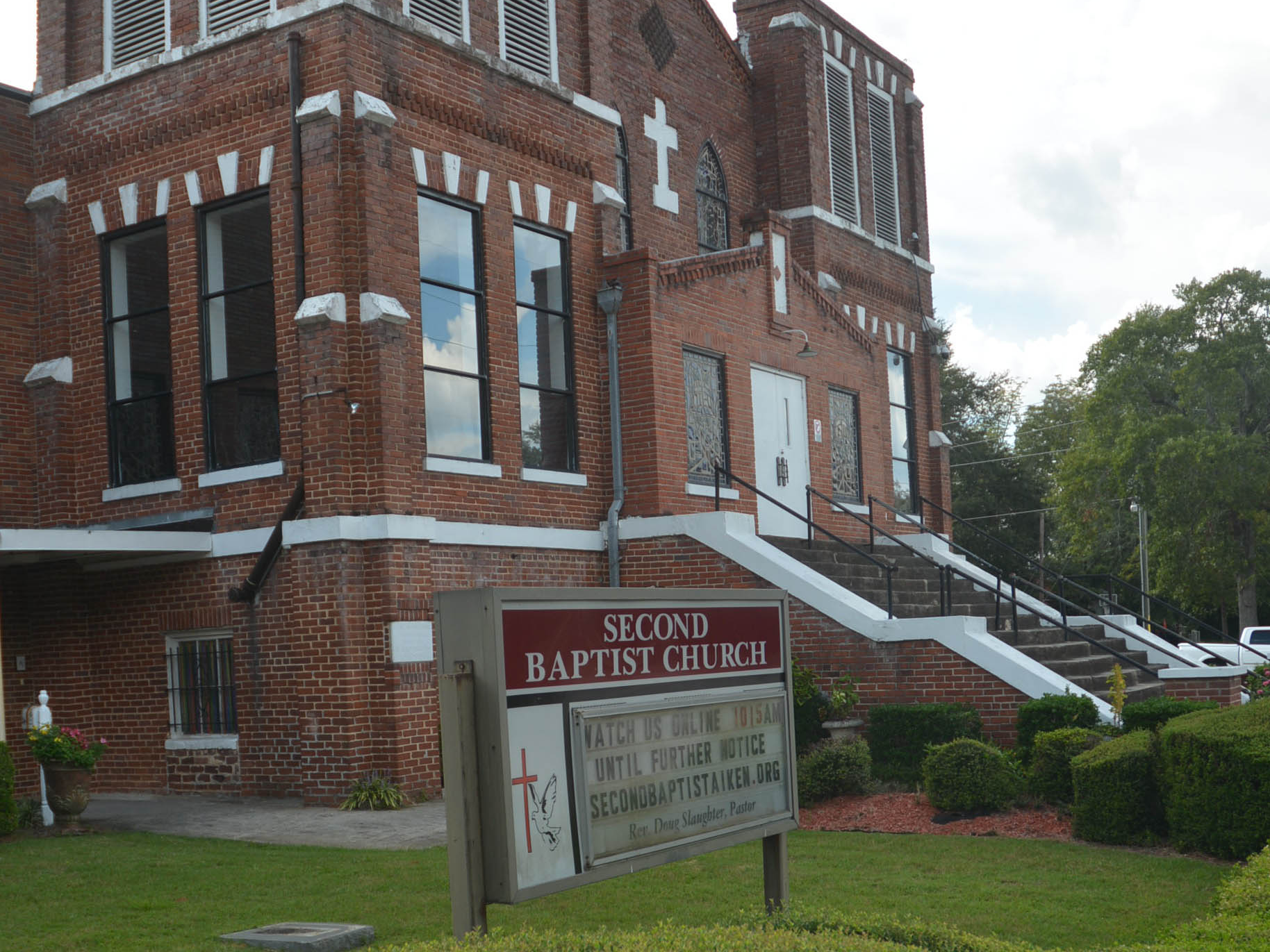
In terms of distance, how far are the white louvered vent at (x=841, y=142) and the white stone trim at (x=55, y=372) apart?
41.5ft

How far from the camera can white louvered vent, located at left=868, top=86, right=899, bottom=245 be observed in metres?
24.8

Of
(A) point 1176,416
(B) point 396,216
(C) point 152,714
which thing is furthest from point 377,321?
(A) point 1176,416

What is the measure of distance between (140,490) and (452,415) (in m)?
3.78

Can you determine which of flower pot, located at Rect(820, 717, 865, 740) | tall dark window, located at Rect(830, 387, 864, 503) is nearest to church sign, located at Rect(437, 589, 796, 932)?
flower pot, located at Rect(820, 717, 865, 740)

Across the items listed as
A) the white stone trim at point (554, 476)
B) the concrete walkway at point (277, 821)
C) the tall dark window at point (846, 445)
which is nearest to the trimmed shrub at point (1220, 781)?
the concrete walkway at point (277, 821)

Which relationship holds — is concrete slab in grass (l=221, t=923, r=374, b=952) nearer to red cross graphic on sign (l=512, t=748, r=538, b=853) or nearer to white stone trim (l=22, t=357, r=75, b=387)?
red cross graphic on sign (l=512, t=748, r=538, b=853)

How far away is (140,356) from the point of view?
53.0 ft

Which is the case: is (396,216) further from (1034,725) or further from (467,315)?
(1034,725)

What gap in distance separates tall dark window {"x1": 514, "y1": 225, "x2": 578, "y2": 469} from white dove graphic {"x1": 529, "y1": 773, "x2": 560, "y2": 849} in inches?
421

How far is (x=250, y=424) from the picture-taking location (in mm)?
15117

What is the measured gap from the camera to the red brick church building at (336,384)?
1407 cm

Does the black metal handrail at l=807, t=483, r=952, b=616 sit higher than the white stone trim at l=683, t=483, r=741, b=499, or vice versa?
the white stone trim at l=683, t=483, r=741, b=499

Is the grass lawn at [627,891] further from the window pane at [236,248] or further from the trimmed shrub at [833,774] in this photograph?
the window pane at [236,248]

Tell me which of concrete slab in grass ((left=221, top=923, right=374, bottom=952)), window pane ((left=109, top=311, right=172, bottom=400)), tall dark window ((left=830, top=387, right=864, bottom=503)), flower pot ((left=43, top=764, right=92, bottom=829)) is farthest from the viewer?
tall dark window ((left=830, top=387, right=864, bottom=503))
